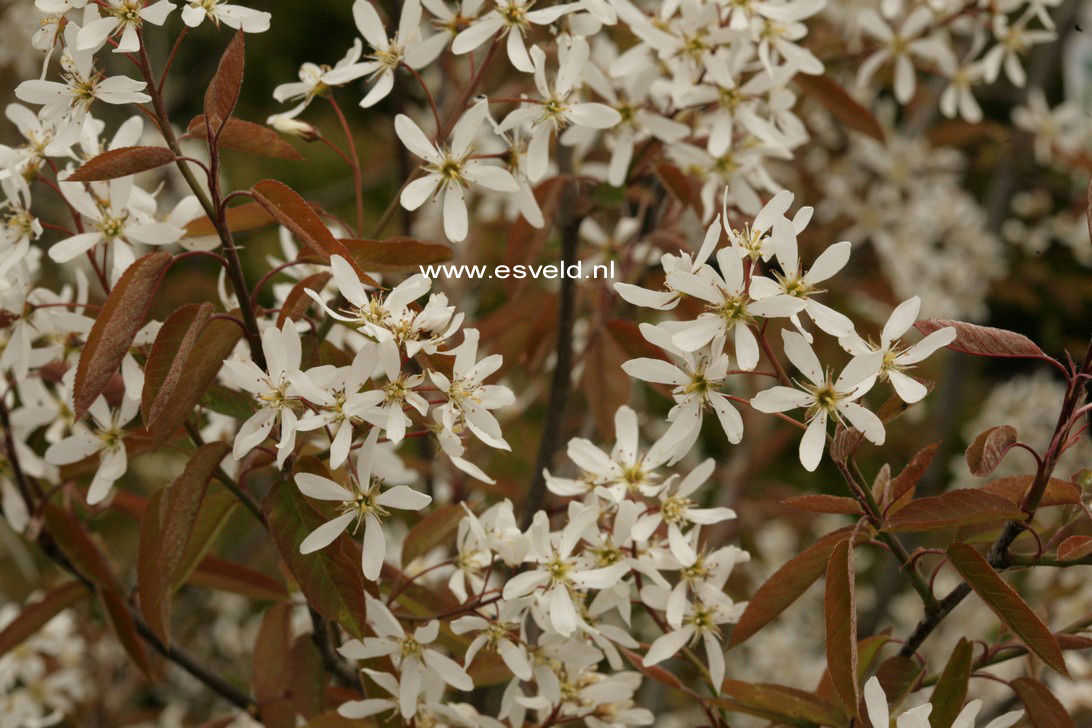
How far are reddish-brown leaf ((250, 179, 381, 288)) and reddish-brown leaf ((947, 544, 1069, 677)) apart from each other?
2.29ft

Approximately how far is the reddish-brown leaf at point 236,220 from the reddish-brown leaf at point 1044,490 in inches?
38.0

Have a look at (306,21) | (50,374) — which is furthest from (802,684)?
(306,21)

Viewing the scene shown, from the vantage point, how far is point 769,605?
4.24 feet

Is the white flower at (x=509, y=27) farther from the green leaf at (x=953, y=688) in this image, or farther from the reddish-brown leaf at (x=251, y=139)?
the green leaf at (x=953, y=688)

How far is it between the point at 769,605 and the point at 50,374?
106cm

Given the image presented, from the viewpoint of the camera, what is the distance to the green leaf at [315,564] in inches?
47.5

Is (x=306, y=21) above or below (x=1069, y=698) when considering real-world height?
below

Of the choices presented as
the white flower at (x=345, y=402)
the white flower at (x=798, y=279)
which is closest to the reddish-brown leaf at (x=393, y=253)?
the white flower at (x=345, y=402)

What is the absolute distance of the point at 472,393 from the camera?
1213 mm

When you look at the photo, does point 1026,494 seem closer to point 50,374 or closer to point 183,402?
point 183,402

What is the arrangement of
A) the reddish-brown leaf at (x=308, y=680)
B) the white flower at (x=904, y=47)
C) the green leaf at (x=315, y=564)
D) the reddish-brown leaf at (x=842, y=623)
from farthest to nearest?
the white flower at (x=904, y=47)
the reddish-brown leaf at (x=308, y=680)
the green leaf at (x=315, y=564)
the reddish-brown leaf at (x=842, y=623)

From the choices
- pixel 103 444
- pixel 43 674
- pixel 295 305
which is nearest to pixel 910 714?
pixel 295 305

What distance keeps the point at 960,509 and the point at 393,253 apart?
27.6 inches

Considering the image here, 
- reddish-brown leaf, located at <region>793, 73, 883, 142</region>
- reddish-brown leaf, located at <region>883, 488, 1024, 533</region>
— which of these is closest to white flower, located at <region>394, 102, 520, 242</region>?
reddish-brown leaf, located at <region>883, 488, 1024, 533</region>
